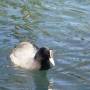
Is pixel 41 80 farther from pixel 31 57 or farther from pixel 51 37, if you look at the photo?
pixel 51 37

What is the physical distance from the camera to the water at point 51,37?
1265 cm

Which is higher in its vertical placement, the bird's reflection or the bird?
the bird

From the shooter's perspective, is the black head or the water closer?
the water

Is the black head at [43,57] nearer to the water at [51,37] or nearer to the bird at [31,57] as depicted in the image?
the bird at [31,57]

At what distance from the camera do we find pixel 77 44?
1470 centimetres

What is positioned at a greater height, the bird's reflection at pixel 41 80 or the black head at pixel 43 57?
the black head at pixel 43 57

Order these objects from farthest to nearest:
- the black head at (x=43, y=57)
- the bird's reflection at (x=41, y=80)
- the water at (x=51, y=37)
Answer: the black head at (x=43, y=57)
the water at (x=51, y=37)
the bird's reflection at (x=41, y=80)

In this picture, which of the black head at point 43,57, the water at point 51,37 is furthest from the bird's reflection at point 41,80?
the black head at point 43,57

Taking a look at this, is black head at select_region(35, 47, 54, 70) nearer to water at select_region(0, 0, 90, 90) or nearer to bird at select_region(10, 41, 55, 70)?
bird at select_region(10, 41, 55, 70)

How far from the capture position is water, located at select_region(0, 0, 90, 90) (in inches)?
498

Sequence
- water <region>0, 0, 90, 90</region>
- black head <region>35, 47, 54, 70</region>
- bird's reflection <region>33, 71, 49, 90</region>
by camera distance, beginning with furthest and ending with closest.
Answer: black head <region>35, 47, 54, 70</region>
water <region>0, 0, 90, 90</region>
bird's reflection <region>33, 71, 49, 90</region>

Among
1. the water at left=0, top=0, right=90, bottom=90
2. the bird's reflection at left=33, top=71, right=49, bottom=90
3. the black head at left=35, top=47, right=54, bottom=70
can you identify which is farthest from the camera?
the black head at left=35, top=47, right=54, bottom=70

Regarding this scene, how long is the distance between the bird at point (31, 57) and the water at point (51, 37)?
0.67ft

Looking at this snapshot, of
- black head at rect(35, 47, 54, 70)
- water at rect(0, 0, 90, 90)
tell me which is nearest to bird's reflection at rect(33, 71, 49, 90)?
water at rect(0, 0, 90, 90)
